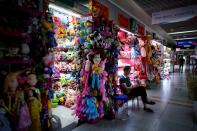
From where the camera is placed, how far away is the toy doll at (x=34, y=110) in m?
2.16

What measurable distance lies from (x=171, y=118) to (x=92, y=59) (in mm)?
2282

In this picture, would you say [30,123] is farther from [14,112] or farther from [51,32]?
[51,32]

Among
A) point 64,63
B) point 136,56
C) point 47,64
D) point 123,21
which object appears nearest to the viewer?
point 47,64

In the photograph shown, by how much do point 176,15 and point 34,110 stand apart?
583 cm

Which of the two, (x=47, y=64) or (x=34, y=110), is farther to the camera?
(x=47, y=64)

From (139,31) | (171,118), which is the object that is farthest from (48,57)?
(139,31)

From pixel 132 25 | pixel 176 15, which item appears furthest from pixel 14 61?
pixel 176 15

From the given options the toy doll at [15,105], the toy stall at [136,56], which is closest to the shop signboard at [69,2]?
the toy doll at [15,105]

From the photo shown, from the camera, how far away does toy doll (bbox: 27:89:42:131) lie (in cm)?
216

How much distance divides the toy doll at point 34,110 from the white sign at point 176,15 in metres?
5.68

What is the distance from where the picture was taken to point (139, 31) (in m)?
7.30

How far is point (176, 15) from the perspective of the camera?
593 centimetres

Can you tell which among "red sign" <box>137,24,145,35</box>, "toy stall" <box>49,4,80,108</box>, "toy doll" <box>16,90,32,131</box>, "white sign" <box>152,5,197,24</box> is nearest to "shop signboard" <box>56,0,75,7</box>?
"toy stall" <box>49,4,80,108</box>

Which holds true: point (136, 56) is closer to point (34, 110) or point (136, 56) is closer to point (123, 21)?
point (123, 21)
